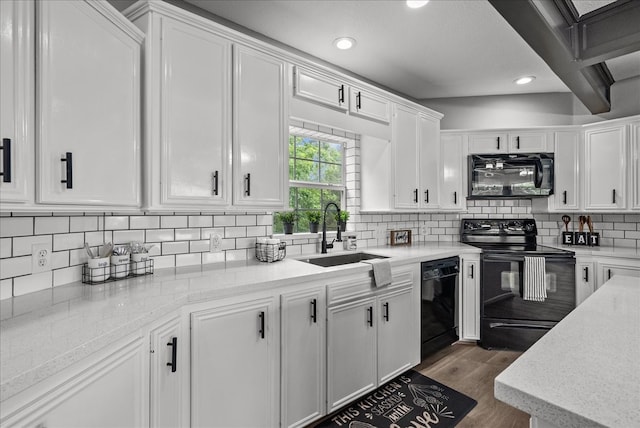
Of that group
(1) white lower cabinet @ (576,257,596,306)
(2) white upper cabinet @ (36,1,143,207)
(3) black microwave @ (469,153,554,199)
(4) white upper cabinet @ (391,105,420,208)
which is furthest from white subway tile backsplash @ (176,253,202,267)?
(1) white lower cabinet @ (576,257,596,306)

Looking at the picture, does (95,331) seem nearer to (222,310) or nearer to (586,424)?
(222,310)

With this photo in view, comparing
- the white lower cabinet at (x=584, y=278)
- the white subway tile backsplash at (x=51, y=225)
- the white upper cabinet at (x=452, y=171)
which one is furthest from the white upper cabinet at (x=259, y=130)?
→ the white lower cabinet at (x=584, y=278)

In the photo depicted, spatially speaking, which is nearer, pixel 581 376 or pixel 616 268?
pixel 581 376

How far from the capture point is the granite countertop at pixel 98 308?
2.88 ft

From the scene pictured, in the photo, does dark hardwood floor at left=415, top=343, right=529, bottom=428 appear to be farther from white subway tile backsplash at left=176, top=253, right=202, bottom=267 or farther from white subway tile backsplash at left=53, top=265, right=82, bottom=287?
white subway tile backsplash at left=53, top=265, right=82, bottom=287

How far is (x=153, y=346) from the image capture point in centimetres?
132

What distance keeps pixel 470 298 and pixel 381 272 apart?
147cm

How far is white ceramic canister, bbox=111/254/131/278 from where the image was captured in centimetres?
175

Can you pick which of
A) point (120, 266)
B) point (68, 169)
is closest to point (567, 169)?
point (120, 266)

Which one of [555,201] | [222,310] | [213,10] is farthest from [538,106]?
[222,310]

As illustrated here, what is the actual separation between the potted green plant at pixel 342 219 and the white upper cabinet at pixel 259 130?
0.88m

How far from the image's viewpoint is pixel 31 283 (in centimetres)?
150

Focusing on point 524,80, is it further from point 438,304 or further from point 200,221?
point 200,221

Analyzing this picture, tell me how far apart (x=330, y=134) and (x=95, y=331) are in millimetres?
2479
